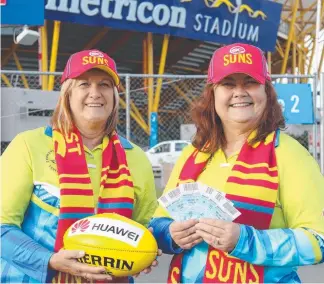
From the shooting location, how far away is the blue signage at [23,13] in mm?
7828

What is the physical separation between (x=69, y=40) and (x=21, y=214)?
1906 centimetres

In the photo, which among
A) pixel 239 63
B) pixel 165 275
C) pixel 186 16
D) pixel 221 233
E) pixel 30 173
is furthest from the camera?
pixel 186 16

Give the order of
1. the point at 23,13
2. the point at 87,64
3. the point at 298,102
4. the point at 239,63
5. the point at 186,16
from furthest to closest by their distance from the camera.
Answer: the point at 186,16 → the point at 23,13 → the point at 298,102 → the point at 87,64 → the point at 239,63

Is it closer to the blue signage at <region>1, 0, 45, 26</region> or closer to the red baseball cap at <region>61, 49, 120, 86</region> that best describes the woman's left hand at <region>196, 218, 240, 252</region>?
the red baseball cap at <region>61, 49, 120, 86</region>

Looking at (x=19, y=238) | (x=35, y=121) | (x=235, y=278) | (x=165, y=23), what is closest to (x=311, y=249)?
(x=235, y=278)

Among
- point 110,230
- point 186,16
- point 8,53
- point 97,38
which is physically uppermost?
point 186,16

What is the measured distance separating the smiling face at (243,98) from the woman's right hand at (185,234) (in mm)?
510

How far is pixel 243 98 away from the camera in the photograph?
2064 mm

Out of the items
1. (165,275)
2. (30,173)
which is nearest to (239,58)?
(30,173)

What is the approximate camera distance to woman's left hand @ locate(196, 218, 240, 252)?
1.78 meters

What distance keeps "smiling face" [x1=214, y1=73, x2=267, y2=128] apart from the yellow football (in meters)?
0.66

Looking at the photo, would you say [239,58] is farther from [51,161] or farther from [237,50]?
[51,161]

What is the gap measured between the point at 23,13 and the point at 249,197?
726 centimetres

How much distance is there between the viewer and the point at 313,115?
6.98 m
